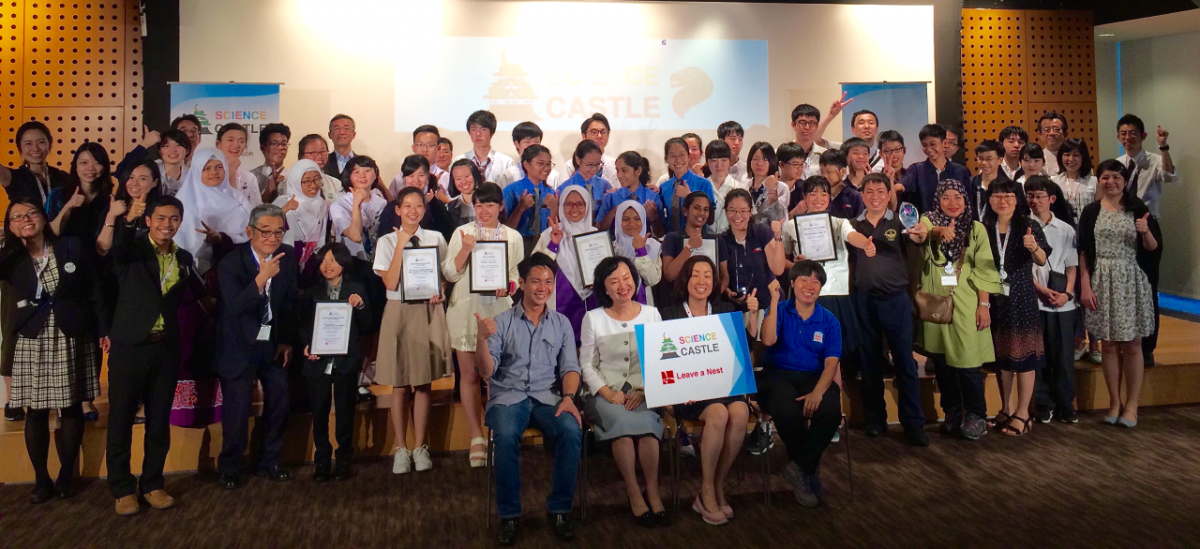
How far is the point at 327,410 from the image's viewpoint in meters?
4.20

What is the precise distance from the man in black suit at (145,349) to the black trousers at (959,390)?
4.44m

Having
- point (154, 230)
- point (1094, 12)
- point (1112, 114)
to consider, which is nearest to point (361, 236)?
point (154, 230)

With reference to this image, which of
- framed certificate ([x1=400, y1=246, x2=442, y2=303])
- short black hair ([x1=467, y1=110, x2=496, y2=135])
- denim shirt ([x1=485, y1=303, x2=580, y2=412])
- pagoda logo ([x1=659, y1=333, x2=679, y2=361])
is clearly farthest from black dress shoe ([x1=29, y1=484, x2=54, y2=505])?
short black hair ([x1=467, y1=110, x2=496, y2=135])

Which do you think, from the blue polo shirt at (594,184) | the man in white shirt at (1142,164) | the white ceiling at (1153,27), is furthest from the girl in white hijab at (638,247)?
the white ceiling at (1153,27)

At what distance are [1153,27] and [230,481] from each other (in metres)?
10.4

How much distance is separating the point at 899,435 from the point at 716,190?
199 cm

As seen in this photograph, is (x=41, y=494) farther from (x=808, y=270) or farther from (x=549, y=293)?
(x=808, y=270)

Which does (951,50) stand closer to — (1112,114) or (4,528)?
(1112,114)

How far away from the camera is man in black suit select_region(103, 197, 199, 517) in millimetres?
3652

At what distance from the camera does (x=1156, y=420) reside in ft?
16.8

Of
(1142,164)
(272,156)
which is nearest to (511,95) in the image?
(272,156)

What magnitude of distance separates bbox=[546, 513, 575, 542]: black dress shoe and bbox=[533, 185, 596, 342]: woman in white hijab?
1.26 m

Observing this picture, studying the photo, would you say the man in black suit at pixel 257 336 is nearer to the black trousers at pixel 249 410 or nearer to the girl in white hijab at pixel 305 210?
the black trousers at pixel 249 410

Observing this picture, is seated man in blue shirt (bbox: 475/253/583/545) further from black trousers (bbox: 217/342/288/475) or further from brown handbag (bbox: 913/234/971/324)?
brown handbag (bbox: 913/234/971/324)
